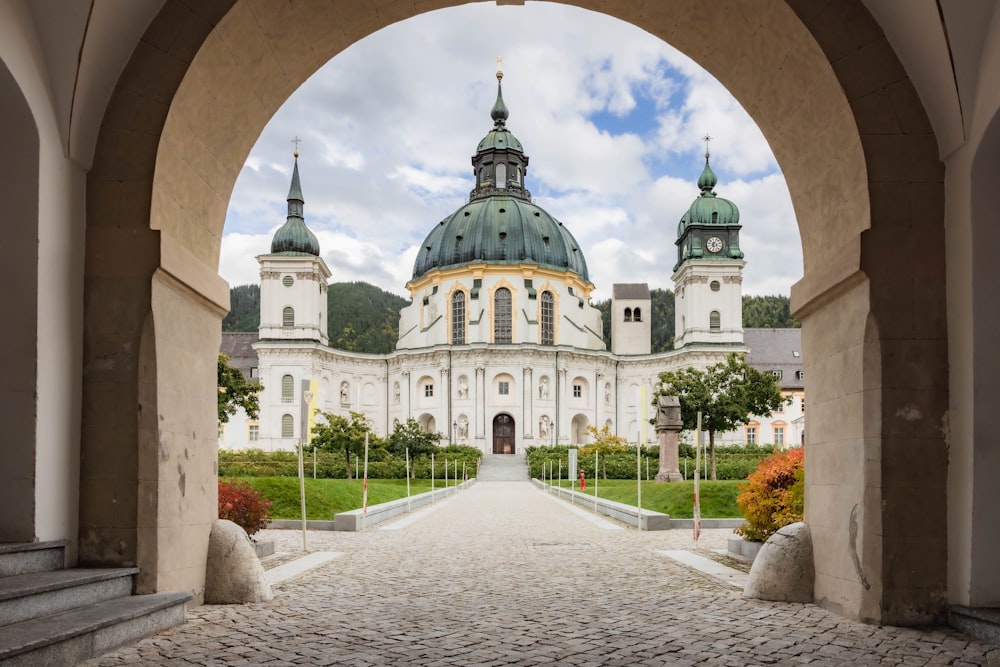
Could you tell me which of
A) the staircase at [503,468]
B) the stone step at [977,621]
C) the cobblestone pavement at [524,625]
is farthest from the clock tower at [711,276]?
the stone step at [977,621]

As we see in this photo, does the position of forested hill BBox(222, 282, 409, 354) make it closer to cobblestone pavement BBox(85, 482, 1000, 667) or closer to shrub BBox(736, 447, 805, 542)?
shrub BBox(736, 447, 805, 542)

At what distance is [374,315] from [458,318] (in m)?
60.2

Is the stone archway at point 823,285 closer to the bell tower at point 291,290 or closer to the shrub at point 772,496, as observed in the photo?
the shrub at point 772,496

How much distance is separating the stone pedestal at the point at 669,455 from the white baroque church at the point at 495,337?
144ft

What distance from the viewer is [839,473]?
8016 mm

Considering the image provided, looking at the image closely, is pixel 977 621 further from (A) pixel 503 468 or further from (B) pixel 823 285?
(A) pixel 503 468

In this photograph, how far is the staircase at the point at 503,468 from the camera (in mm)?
58594

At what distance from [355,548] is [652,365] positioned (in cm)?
6998

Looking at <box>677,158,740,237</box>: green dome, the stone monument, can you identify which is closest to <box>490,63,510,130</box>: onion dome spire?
<box>677,158,740,237</box>: green dome

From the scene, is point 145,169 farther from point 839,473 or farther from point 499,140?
point 499,140

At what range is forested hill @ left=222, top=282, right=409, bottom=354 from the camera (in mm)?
128250

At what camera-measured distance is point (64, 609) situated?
6.45 meters

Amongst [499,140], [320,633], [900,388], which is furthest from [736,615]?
[499,140]

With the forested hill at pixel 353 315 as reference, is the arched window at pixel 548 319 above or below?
below
